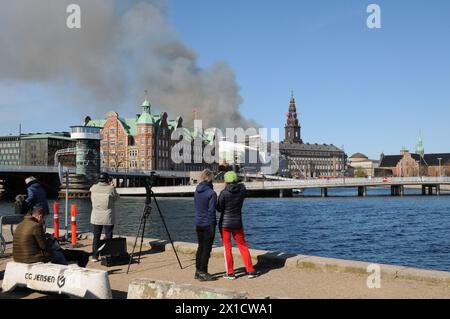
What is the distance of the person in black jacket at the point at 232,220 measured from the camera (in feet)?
33.8

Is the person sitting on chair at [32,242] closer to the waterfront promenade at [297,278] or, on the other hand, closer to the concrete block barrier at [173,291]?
the waterfront promenade at [297,278]

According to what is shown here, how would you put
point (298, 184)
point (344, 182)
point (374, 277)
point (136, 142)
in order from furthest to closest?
point (136, 142)
point (344, 182)
point (298, 184)
point (374, 277)

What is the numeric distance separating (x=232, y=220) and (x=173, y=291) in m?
3.72

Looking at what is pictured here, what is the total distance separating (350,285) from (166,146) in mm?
134227

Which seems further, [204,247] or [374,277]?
[204,247]

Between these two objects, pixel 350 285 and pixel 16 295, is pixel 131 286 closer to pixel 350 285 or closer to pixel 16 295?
pixel 16 295

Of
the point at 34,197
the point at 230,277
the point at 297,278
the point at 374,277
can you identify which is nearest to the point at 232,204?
the point at 230,277

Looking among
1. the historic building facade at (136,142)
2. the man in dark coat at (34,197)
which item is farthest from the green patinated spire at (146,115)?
the man in dark coat at (34,197)

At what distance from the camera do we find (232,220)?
10375mm

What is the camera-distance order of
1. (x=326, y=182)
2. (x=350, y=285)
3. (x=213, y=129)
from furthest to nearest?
(x=213, y=129) < (x=326, y=182) < (x=350, y=285)

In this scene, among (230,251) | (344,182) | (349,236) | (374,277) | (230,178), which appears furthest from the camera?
(344,182)

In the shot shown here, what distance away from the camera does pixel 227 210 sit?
411 inches

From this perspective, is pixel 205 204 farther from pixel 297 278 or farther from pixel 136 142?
pixel 136 142
